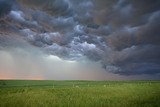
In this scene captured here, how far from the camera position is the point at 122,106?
68.9 ft

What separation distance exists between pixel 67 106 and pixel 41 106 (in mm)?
2662

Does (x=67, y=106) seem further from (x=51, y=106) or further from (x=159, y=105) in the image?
(x=159, y=105)

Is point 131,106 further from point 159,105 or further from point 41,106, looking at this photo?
point 41,106

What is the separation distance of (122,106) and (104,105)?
198 centimetres

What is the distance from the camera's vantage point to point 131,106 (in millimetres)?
20719

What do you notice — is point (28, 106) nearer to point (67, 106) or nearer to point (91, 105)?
point (67, 106)

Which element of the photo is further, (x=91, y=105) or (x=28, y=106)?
(x=91, y=105)

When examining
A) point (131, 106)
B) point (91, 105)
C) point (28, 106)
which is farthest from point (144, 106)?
point (28, 106)

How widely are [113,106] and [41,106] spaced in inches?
290

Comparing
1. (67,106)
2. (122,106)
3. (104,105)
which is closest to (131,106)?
(122,106)

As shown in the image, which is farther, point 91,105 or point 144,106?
point 91,105

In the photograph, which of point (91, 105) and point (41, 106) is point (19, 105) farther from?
point (91, 105)

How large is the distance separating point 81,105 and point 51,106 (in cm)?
320

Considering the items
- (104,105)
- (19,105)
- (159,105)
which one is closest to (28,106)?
(19,105)
